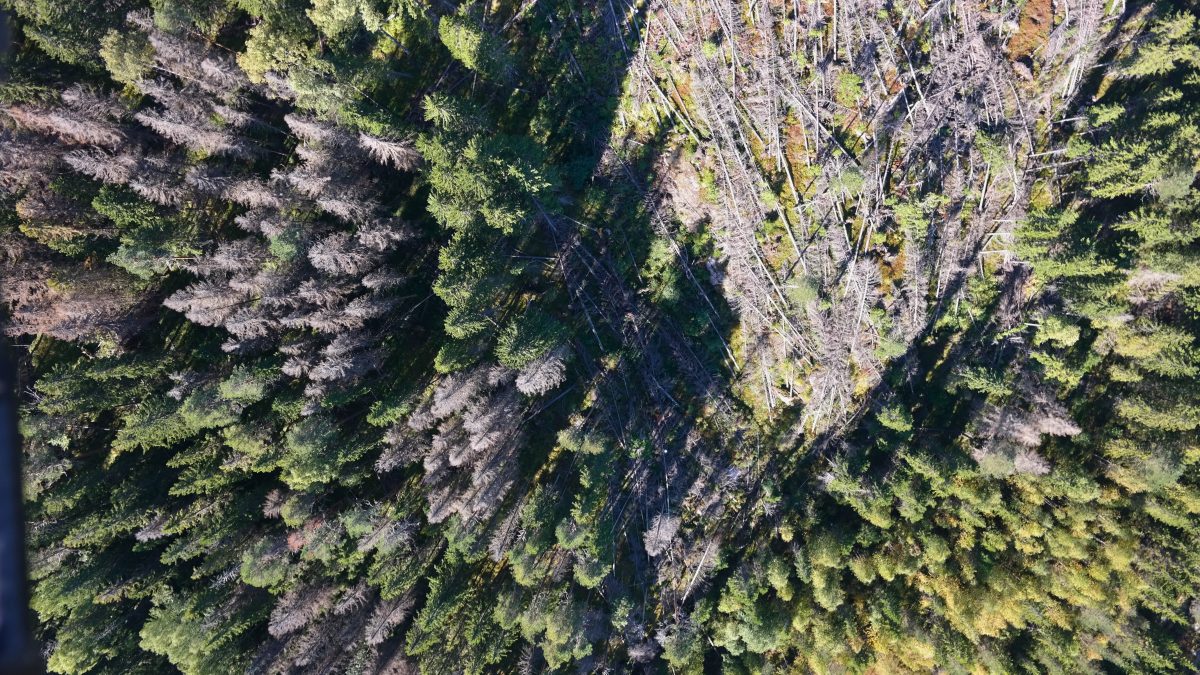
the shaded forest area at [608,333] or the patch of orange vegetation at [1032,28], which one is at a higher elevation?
the patch of orange vegetation at [1032,28]

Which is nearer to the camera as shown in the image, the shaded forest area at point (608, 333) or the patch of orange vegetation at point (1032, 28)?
the shaded forest area at point (608, 333)

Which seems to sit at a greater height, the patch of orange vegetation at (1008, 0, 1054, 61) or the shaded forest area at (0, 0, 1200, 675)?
the patch of orange vegetation at (1008, 0, 1054, 61)

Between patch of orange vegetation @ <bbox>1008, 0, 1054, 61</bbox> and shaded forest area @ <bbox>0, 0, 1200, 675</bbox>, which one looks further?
patch of orange vegetation @ <bbox>1008, 0, 1054, 61</bbox>

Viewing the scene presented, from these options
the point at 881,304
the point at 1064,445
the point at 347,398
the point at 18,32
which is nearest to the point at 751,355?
the point at 881,304
